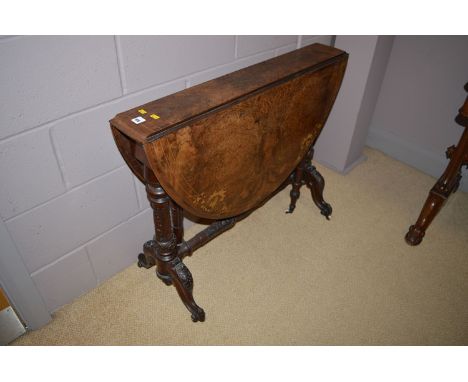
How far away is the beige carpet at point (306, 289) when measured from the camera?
1784mm

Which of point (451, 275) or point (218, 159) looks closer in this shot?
point (218, 159)

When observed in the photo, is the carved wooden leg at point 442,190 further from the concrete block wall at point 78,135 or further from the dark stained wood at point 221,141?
the concrete block wall at point 78,135

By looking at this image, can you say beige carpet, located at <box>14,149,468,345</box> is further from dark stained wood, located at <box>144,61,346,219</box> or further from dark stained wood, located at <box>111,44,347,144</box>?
dark stained wood, located at <box>111,44,347,144</box>

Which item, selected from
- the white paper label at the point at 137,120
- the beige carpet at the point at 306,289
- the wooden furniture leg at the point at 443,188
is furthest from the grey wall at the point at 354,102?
the white paper label at the point at 137,120

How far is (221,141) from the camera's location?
1.40 metres

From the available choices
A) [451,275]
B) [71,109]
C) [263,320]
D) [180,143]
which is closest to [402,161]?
[451,275]

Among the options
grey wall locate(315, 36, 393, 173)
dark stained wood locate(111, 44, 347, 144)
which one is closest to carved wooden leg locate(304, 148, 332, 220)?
grey wall locate(315, 36, 393, 173)

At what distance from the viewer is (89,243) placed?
177cm

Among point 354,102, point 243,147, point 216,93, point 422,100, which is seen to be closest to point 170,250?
point 243,147

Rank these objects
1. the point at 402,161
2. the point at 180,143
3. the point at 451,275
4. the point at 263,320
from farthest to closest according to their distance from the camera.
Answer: the point at 402,161 < the point at 451,275 < the point at 263,320 < the point at 180,143

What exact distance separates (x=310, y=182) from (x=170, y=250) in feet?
3.34

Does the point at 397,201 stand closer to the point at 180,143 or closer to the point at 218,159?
the point at 218,159

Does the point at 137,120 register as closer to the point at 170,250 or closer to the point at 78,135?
the point at 78,135

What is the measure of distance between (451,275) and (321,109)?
1153 millimetres
